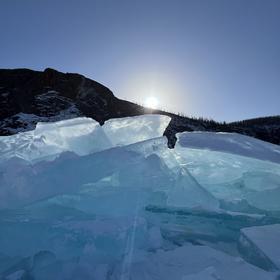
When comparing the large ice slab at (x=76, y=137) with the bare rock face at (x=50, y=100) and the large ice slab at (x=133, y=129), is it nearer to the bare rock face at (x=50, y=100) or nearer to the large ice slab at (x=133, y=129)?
the large ice slab at (x=133, y=129)

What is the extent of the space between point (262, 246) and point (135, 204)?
1163 mm

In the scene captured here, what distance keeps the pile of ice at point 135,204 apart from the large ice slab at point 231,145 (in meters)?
0.01

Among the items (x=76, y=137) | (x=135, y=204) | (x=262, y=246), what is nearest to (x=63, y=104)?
(x=76, y=137)

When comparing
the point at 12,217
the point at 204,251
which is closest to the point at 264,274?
the point at 204,251

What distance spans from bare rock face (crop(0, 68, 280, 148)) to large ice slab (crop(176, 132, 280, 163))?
17828 mm

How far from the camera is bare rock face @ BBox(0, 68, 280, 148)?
934 inches

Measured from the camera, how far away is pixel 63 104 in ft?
84.1

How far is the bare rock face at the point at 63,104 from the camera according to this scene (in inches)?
934

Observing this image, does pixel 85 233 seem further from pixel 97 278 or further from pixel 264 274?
pixel 264 274

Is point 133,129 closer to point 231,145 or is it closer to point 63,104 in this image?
point 231,145

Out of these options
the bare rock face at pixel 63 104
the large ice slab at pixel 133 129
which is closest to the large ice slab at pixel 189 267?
the large ice slab at pixel 133 129

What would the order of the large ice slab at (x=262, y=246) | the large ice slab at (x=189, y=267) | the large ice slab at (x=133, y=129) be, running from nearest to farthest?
1. the large ice slab at (x=189, y=267)
2. the large ice slab at (x=262, y=246)
3. the large ice slab at (x=133, y=129)

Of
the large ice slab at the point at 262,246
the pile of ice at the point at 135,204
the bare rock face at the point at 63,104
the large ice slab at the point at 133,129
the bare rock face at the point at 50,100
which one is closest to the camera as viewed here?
the large ice slab at the point at 262,246

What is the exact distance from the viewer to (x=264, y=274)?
7.54 feet
